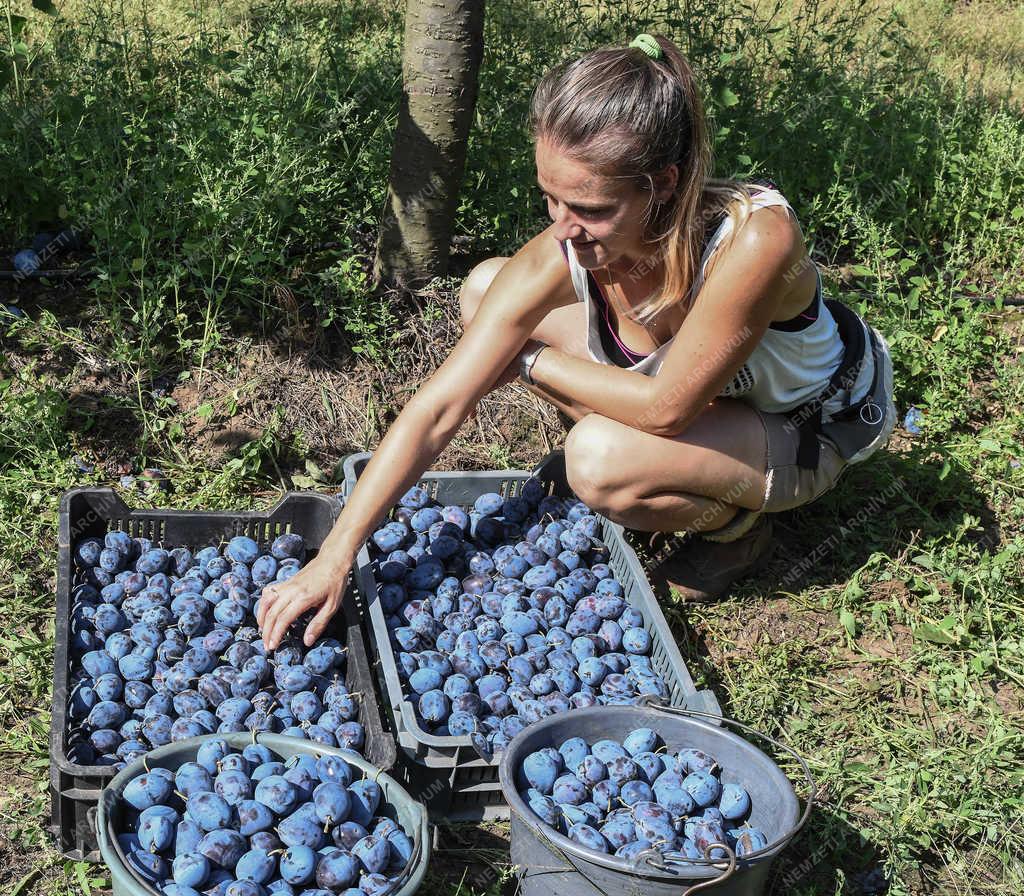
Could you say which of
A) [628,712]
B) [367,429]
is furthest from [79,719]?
[367,429]

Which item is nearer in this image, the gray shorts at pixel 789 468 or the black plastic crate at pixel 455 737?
the black plastic crate at pixel 455 737

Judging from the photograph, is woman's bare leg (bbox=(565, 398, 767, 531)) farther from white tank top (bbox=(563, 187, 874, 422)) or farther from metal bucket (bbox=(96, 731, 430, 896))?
metal bucket (bbox=(96, 731, 430, 896))

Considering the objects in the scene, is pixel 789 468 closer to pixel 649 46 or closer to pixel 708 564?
pixel 708 564

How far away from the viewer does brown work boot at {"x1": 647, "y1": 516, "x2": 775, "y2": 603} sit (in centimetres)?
287

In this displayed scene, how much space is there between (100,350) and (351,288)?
802mm

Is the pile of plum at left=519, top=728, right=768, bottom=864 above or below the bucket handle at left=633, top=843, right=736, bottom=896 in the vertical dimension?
below

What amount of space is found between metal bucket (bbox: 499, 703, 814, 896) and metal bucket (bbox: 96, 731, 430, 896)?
0.57 feet

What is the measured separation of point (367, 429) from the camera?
3.34 metres

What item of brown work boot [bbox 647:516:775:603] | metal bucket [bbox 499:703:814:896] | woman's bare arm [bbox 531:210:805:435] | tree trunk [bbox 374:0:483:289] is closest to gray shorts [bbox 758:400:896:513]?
brown work boot [bbox 647:516:775:603]

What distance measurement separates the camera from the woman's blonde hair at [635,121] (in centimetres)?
204

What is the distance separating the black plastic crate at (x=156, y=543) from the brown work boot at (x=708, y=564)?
880mm

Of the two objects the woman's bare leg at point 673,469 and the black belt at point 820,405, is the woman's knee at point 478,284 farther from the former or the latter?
the black belt at point 820,405

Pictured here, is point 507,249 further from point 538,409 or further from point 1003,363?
point 1003,363

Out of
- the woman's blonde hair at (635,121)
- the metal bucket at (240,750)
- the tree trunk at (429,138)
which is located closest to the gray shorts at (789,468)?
the woman's blonde hair at (635,121)
